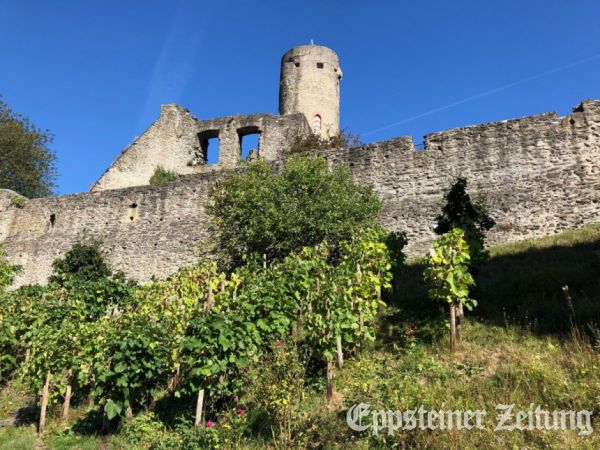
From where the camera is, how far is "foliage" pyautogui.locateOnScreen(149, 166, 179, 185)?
2249 centimetres

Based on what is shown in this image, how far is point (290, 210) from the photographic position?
436 inches

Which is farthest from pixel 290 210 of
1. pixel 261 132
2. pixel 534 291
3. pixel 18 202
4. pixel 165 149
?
pixel 165 149

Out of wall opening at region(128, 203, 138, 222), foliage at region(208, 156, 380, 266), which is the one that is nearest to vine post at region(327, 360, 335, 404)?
foliage at region(208, 156, 380, 266)

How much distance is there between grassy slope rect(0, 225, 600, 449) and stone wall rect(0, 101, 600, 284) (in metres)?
3.54

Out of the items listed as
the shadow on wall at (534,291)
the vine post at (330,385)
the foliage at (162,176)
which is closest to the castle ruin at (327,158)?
the foliage at (162,176)

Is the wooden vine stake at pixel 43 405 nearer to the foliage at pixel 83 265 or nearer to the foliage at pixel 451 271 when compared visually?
the foliage at pixel 451 271

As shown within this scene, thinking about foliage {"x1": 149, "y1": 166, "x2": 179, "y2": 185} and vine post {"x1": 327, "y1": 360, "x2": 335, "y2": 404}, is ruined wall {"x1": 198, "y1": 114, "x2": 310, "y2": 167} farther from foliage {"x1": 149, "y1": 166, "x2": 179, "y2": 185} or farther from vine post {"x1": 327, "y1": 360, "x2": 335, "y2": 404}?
vine post {"x1": 327, "y1": 360, "x2": 335, "y2": 404}

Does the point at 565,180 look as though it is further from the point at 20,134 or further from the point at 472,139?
the point at 20,134

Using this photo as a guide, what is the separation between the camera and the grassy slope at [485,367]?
4.25 meters

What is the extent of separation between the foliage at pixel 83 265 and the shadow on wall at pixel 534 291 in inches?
400

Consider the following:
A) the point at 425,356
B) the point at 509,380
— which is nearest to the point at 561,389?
the point at 509,380

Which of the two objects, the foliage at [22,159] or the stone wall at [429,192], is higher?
the foliage at [22,159]

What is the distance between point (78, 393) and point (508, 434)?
656 cm

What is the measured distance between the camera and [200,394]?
18.0 ft
